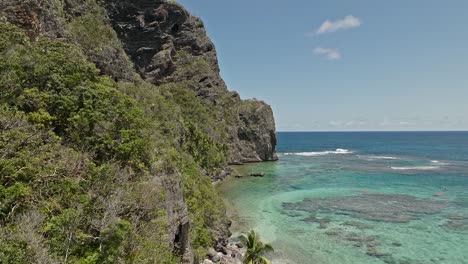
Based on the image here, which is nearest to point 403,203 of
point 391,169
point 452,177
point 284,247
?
point 284,247

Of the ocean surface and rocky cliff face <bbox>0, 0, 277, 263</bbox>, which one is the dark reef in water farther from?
rocky cliff face <bbox>0, 0, 277, 263</bbox>

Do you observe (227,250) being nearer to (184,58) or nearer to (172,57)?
(172,57)

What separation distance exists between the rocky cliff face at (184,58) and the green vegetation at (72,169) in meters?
53.7

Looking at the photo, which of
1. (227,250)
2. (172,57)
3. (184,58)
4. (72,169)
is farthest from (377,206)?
(172,57)

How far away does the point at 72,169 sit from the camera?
15.2 meters

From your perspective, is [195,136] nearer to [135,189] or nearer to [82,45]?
[82,45]

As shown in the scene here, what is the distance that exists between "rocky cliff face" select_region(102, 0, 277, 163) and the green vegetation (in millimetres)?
53683

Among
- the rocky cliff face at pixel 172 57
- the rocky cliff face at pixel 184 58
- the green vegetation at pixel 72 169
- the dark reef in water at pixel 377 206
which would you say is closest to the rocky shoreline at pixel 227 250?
the rocky cliff face at pixel 172 57

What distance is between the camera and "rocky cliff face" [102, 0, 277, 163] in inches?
2958

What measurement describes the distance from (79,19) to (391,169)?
260ft

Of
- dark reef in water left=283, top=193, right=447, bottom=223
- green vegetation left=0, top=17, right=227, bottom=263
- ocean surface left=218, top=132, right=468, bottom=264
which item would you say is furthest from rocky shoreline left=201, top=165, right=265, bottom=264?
dark reef in water left=283, top=193, right=447, bottom=223

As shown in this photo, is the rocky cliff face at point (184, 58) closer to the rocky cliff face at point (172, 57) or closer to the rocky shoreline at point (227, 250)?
the rocky cliff face at point (172, 57)

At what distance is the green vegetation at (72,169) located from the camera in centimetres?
1172

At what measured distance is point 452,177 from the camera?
68188mm
